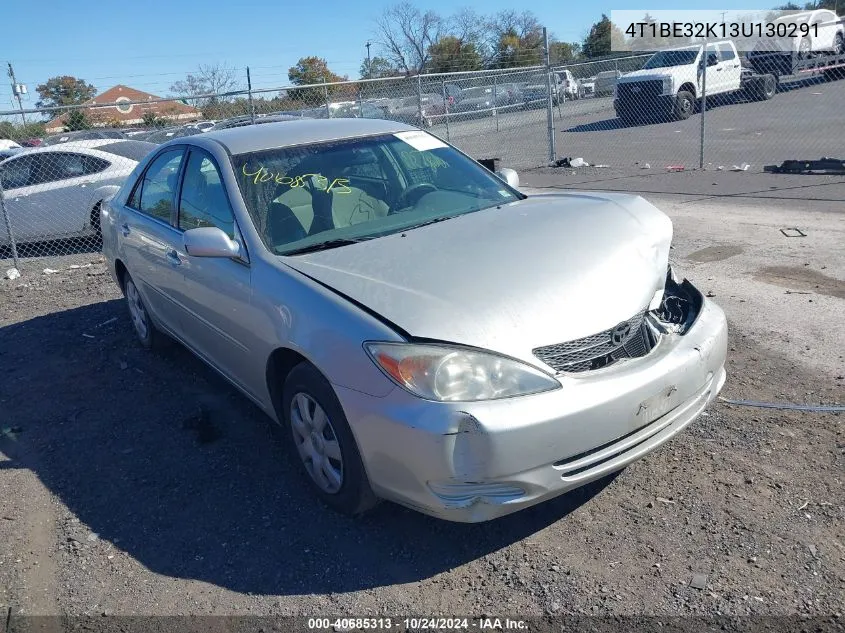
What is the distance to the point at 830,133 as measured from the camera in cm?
1634

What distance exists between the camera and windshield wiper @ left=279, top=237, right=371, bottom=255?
148 inches

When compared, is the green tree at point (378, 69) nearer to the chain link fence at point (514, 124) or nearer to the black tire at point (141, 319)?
the chain link fence at point (514, 124)

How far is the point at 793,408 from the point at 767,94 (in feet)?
75.5

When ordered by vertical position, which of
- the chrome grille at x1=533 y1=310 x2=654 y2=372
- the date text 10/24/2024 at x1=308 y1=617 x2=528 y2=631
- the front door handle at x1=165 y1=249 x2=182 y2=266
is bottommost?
the date text 10/24/2024 at x1=308 y1=617 x2=528 y2=631

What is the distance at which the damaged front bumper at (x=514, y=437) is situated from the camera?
109 inches

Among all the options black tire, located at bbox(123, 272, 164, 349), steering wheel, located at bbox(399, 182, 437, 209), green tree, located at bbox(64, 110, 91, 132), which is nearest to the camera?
steering wheel, located at bbox(399, 182, 437, 209)

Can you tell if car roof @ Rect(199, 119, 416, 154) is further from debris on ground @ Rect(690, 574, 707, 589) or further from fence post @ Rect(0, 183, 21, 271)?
fence post @ Rect(0, 183, 21, 271)

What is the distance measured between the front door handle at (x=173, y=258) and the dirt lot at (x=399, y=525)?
3.10 feet

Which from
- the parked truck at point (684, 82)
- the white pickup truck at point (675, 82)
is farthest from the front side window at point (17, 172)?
the white pickup truck at point (675, 82)

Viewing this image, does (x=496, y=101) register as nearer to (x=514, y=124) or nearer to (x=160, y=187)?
(x=514, y=124)

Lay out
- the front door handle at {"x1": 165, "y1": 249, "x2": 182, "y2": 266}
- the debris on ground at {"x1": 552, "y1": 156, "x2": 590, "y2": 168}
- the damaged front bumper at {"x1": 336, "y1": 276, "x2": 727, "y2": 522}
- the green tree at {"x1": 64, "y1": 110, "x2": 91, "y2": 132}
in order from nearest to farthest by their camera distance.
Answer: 1. the damaged front bumper at {"x1": 336, "y1": 276, "x2": 727, "y2": 522}
2. the front door handle at {"x1": 165, "y1": 249, "x2": 182, "y2": 266}
3. the debris on ground at {"x1": 552, "y1": 156, "x2": 590, "y2": 168}
4. the green tree at {"x1": 64, "y1": 110, "x2": 91, "y2": 132}

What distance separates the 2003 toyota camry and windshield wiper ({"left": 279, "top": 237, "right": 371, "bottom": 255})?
1 centimetres

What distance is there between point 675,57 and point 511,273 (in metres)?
19.6

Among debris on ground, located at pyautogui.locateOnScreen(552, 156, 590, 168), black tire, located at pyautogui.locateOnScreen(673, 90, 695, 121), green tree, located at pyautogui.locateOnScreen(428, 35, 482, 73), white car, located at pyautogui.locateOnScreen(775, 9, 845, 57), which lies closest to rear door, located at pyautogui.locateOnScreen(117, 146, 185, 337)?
debris on ground, located at pyautogui.locateOnScreen(552, 156, 590, 168)
